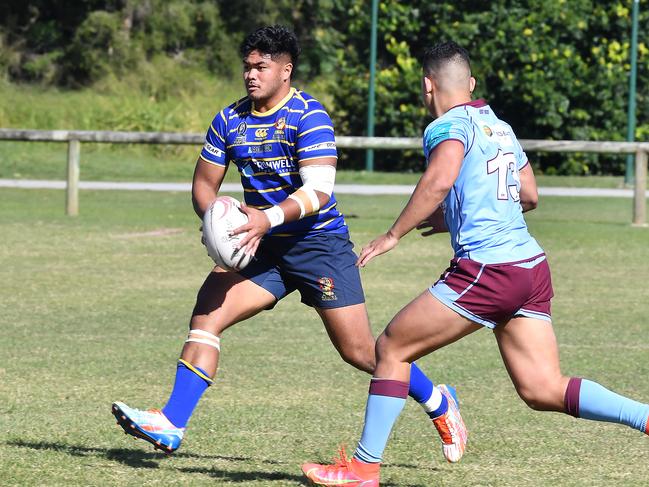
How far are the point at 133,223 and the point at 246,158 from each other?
1095cm

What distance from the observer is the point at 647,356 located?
353 inches

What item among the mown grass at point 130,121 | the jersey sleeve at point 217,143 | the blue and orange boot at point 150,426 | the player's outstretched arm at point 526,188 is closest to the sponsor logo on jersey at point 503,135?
the player's outstretched arm at point 526,188

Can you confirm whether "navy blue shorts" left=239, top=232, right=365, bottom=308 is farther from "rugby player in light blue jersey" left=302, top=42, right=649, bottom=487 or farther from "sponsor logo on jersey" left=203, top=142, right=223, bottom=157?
"rugby player in light blue jersey" left=302, top=42, right=649, bottom=487

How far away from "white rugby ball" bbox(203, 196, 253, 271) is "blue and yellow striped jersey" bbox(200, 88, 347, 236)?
262 millimetres

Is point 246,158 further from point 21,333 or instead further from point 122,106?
point 122,106

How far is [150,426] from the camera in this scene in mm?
5703

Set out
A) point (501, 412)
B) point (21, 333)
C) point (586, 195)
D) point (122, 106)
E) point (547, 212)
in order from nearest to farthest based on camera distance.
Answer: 1. point (501, 412)
2. point (21, 333)
3. point (547, 212)
4. point (586, 195)
5. point (122, 106)

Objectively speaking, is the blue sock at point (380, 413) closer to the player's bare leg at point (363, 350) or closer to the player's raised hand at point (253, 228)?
the player's bare leg at point (363, 350)

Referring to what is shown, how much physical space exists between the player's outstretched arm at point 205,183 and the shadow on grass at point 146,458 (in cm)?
116

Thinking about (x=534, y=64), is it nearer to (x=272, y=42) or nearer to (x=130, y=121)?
(x=130, y=121)

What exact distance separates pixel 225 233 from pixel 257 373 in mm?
2654

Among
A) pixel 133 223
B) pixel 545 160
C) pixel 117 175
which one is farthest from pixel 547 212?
pixel 117 175

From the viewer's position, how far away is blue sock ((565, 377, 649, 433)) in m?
5.27

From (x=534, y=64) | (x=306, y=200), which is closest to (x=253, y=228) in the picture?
(x=306, y=200)
